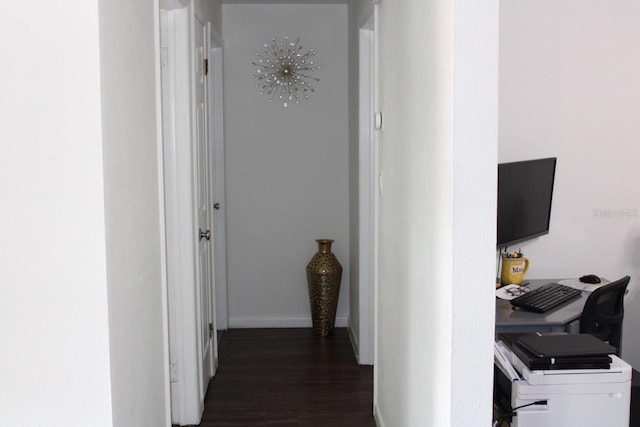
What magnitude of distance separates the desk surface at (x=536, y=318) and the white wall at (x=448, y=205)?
62cm

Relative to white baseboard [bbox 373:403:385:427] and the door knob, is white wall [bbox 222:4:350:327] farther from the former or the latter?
white baseboard [bbox 373:403:385:427]

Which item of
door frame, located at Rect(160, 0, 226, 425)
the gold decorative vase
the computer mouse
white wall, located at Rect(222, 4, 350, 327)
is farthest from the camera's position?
white wall, located at Rect(222, 4, 350, 327)

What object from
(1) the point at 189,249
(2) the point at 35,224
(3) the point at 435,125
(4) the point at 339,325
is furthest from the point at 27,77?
(4) the point at 339,325

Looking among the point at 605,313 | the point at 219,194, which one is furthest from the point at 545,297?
the point at 219,194

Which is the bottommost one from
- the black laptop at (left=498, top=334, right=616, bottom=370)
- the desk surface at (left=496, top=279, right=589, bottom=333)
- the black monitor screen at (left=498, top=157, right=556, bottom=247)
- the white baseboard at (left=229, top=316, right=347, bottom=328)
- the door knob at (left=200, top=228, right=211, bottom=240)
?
the white baseboard at (left=229, top=316, right=347, bottom=328)

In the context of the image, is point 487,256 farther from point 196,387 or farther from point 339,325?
point 339,325

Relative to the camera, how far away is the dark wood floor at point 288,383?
372cm

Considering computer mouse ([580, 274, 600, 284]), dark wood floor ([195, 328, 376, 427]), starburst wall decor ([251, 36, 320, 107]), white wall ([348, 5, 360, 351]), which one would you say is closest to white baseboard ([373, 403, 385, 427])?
dark wood floor ([195, 328, 376, 427])

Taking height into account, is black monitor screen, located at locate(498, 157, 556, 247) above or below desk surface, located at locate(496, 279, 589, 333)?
above

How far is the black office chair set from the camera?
10.0ft

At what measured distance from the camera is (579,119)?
3.83 meters

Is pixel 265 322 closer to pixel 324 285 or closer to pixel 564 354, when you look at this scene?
pixel 324 285

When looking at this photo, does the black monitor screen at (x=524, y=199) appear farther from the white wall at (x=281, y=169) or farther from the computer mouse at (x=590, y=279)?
the white wall at (x=281, y=169)

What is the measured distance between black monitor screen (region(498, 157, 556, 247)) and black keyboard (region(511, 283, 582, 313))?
0.28m
